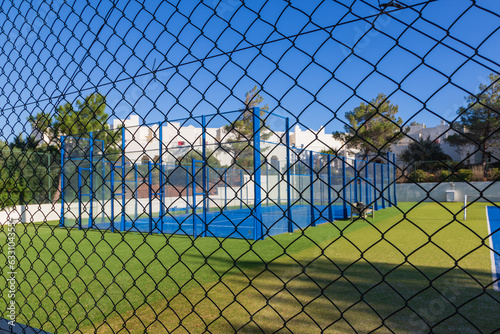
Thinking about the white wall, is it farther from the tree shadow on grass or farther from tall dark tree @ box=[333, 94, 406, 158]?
tall dark tree @ box=[333, 94, 406, 158]

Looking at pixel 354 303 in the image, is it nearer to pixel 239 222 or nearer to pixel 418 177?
pixel 239 222

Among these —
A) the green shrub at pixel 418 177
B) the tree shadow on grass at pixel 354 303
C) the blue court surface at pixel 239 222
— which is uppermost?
the green shrub at pixel 418 177

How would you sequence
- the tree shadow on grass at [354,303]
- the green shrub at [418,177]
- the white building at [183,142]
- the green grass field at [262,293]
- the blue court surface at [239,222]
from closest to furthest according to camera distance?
the white building at [183,142]
the green grass field at [262,293]
the tree shadow on grass at [354,303]
the green shrub at [418,177]
the blue court surface at [239,222]

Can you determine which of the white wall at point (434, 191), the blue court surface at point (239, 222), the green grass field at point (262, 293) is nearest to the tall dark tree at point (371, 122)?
the green grass field at point (262, 293)

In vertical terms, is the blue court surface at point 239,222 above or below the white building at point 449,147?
below

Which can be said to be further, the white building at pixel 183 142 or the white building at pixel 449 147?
the white building at pixel 183 142

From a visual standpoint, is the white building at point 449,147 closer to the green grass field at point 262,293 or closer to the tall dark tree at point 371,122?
the tall dark tree at point 371,122

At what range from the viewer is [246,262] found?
5961 mm

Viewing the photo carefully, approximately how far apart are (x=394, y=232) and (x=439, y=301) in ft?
19.5

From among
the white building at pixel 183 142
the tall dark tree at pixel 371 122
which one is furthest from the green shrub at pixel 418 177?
the white building at pixel 183 142

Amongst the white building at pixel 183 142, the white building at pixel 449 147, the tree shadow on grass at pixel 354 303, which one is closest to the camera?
the white building at pixel 449 147

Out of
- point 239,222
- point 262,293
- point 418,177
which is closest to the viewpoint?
point 262,293

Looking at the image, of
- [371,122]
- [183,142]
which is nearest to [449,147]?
[183,142]

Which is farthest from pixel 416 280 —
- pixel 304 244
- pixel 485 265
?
pixel 304 244
